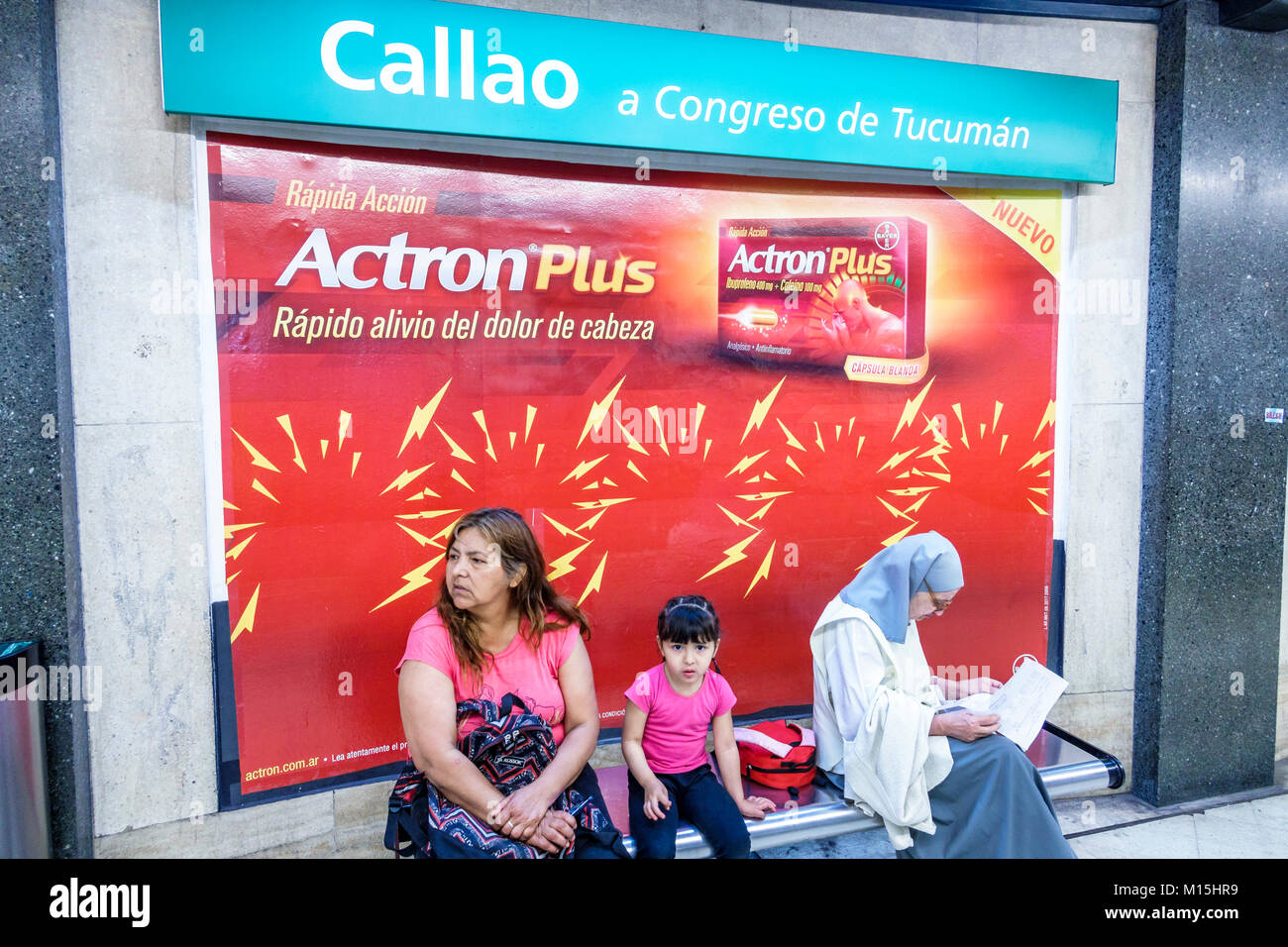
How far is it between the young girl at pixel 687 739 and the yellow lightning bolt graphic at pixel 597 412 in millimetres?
929

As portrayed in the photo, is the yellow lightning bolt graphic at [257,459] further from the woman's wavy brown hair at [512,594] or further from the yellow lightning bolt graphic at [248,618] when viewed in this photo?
the woman's wavy brown hair at [512,594]

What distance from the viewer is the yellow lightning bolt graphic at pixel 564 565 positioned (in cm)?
352

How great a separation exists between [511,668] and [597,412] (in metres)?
1.31

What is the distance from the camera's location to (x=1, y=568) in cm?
267

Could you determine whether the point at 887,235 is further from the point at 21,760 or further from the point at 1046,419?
the point at 21,760

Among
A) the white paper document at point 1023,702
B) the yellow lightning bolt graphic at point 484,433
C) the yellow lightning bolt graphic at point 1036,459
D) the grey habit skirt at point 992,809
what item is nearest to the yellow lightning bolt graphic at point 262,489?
the yellow lightning bolt graphic at point 484,433

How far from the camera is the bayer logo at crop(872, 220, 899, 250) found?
3848mm

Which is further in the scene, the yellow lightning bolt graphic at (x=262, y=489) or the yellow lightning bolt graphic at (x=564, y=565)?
the yellow lightning bolt graphic at (x=564, y=565)

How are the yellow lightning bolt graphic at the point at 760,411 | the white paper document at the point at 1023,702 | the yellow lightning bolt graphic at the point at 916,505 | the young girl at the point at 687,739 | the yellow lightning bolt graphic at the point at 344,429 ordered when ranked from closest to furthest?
the young girl at the point at 687,739, the white paper document at the point at 1023,702, the yellow lightning bolt graphic at the point at 344,429, the yellow lightning bolt graphic at the point at 760,411, the yellow lightning bolt graphic at the point at 916,505

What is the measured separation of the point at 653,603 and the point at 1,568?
244 cm

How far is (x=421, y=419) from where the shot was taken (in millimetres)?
3295
